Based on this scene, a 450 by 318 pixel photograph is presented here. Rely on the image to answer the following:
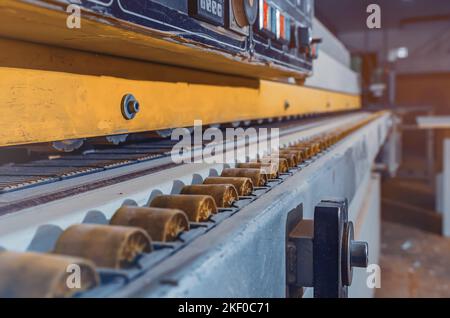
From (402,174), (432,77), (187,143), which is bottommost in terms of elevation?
(402,174)

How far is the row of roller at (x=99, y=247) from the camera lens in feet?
1.63

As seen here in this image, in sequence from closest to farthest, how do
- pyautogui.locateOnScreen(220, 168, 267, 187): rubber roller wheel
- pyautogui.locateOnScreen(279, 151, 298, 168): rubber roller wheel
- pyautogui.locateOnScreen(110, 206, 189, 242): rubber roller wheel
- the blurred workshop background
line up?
pyautogui.locateOnScreen(110, 206, 189, 242): rubber roller wheel → pyautogui.locateOnScreen(220, 168, 267, 187): rubber roller wheel → pyautogui.locateOnScreen(279, 151, 298, 168): rubber roller wheel → the blurred workshop background

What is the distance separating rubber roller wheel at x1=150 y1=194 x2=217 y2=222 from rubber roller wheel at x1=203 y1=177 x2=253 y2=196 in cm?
17

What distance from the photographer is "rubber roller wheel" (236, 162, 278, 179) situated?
1.19m

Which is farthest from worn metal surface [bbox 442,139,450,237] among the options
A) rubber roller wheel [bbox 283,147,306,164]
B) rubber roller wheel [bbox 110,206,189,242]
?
rubber roller wheel [bbox 110,206,189,242]

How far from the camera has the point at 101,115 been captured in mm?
1284

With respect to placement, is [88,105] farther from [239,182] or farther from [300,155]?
[300,155]

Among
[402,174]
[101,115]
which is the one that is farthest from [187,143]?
[402,174]

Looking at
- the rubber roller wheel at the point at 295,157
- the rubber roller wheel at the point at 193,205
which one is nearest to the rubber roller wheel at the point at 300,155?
the rubber roller wheel at the point at 295,157

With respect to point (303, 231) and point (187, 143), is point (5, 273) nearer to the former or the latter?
point (303, 231)

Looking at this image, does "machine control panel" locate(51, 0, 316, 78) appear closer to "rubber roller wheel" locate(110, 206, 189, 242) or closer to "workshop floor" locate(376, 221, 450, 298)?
"rubber roller wheel" locate(110, 206, 189, 242)

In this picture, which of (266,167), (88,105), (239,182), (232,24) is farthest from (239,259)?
(232,24)
